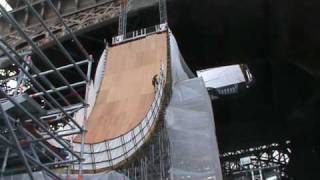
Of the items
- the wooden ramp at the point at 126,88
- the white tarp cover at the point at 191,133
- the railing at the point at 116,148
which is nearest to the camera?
the railing at the point at 116,148

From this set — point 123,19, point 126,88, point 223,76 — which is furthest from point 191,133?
point 223,76

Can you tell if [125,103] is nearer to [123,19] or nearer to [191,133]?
[191,133]

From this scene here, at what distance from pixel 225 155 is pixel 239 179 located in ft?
7.43

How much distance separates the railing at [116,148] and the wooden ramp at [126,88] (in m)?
0.18

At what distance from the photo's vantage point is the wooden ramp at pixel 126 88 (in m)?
11.8

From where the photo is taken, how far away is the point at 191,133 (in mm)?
11656

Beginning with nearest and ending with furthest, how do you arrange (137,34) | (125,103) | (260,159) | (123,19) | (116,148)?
(116,148)
(125,103)
(137,34)
(123,19)
(260,159)

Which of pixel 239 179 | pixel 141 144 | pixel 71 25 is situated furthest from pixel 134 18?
pixel 239 179

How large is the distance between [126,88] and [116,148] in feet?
7.93

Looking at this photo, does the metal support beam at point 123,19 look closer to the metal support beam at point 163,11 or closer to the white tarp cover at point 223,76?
the metal support beam at point 163,11

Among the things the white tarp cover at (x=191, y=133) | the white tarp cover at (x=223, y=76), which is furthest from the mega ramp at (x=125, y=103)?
the white tarp cover at (x=223, y=76)

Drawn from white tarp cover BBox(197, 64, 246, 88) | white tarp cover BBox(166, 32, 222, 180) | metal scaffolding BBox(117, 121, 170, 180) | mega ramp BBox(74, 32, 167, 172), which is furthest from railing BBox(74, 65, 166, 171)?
white tarp cover BBox(197, 64, 246, 88)

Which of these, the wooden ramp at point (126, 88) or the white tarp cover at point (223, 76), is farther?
the white tarp cover at point (223, 76)

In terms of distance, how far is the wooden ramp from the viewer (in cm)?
1178
